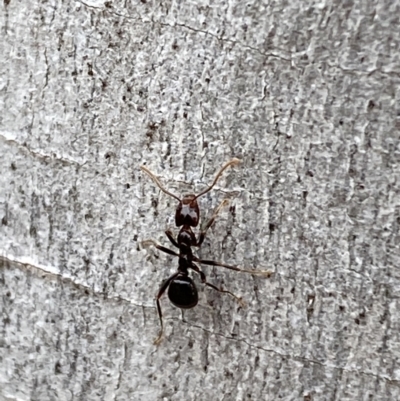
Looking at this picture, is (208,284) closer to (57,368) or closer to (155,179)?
(155,179)

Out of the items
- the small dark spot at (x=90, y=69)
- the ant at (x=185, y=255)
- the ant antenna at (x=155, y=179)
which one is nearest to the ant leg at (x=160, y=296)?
the ant at (x=185, y=255)

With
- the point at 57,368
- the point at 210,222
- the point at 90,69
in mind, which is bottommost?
the point at 57,368

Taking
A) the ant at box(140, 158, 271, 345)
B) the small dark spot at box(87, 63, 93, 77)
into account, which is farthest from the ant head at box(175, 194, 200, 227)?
the small dark spot at box(87, 63, 93, 77)

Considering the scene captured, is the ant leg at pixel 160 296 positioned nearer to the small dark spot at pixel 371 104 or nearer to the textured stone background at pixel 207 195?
the textured stone background at pixel 207 195

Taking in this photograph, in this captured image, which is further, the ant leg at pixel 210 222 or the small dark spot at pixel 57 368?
the small dark spot at pixel 57 368

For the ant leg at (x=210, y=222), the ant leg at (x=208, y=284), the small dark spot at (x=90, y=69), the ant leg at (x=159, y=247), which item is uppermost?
the small dark spot at (x=90, y=69)

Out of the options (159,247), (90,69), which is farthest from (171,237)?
(90,69)

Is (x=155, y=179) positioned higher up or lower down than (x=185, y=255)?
higher up
